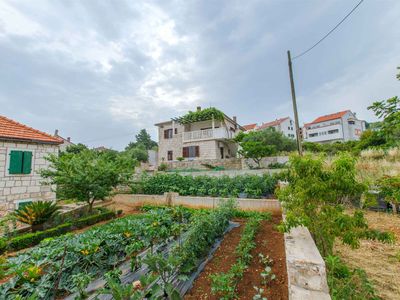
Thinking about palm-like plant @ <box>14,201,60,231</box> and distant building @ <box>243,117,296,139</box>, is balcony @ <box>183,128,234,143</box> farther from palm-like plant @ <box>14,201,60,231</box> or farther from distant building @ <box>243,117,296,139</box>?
distant building @ <box>243,117,296,139</box>

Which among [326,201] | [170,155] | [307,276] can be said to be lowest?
[307,276]

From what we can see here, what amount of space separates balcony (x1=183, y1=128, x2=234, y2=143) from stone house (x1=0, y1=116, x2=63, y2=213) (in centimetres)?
1130

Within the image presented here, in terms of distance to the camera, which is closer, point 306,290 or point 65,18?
point 306,290

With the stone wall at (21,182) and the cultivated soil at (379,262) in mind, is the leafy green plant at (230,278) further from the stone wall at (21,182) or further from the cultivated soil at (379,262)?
the stone wall at (21,182)

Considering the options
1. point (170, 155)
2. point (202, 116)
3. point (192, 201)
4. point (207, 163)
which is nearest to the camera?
point (192, 201)

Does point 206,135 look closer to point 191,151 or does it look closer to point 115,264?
point 191,151

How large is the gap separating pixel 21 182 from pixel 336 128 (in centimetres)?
4429

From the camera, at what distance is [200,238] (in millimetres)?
3395

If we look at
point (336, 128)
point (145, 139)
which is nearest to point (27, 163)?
point (145, 139)

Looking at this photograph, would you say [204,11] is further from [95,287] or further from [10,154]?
[10,154]

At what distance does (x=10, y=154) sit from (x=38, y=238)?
505cm

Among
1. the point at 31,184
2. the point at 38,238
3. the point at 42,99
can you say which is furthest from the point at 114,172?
the point at 42,99

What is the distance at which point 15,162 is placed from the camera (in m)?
7.81

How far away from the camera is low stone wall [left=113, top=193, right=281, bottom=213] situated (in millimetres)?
6721
